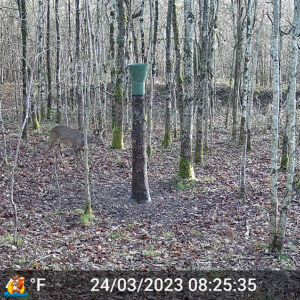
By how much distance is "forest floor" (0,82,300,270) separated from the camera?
6293 mm

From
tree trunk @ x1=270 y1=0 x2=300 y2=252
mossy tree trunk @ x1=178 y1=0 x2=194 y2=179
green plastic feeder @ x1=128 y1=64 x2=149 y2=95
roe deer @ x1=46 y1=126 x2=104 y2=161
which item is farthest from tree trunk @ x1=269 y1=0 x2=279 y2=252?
roe deer @ x1=46 y1=126 x2=104 y2=161

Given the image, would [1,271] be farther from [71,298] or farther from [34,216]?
[34,216]

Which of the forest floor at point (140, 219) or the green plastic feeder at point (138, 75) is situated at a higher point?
the green plastic feeder at point (138, 75)

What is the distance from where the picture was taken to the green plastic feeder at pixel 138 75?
8961mm

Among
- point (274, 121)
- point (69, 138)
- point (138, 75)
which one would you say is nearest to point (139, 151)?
point (138, 75)

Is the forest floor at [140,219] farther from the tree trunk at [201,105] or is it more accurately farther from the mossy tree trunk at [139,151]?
the tree trunk at [201,105]

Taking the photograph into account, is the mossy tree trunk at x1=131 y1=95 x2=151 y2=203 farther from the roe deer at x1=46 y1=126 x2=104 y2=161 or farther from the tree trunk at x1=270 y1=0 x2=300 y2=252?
the tree trunk at x1=270 y1=0 x2=300 y2=252

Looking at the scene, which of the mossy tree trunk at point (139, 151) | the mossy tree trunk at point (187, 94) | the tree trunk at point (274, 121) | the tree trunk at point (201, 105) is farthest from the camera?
the tree trunk at point (201, 105)

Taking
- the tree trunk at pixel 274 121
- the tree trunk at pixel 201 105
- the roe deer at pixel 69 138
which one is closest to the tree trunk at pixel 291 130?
the tree trunk at pixel 274 121

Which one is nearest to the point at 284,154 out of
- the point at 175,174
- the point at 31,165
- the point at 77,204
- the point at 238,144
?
the point at 175,174

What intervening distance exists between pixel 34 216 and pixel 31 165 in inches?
160

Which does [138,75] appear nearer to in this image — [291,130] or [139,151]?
[139,151]

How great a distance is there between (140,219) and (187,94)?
4.25 meters

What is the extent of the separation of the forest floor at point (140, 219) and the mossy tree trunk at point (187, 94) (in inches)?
20.1
